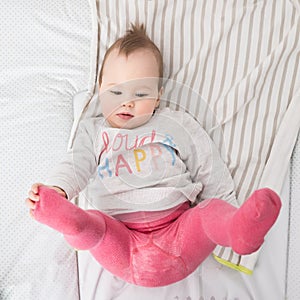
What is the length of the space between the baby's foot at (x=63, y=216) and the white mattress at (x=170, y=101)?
0.20 m

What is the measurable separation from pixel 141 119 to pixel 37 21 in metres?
0.41

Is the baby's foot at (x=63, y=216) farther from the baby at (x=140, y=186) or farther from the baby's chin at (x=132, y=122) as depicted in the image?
the baby's chin at (x=132, y=122)

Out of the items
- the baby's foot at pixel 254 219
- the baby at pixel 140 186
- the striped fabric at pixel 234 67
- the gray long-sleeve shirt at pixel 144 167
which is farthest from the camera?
the striped fabric at pixel 234 67

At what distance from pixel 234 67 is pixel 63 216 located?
0.59 meters

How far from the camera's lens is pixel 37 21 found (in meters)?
1.47

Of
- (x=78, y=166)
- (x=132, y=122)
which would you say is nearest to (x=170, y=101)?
(x=132, y=122)

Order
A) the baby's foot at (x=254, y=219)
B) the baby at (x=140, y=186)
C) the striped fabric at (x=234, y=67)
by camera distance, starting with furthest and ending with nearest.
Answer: the striped fabric at (x=234, y=67) < the baby at (x=140, y=186) < the baby's foot at (x=254, y=219)

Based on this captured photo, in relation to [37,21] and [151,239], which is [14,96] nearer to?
[37,21]

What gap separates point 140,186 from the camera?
1.25m

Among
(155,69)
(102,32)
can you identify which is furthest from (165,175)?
(102,32)

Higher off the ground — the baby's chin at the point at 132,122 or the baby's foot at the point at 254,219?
the baby's chin at the point at 132,122


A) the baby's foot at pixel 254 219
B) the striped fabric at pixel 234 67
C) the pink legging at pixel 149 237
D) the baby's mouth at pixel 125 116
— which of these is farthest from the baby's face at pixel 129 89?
the baby's foot at pixel 254 219

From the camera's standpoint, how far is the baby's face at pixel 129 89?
126 centimetres

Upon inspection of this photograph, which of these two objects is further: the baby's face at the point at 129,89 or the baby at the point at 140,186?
the baby's face at the point at 129,89
